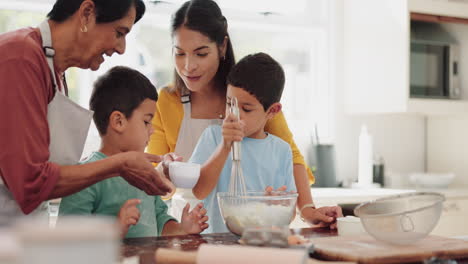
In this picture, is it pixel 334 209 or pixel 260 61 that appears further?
pixel 260 61

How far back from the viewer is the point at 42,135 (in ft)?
4.24

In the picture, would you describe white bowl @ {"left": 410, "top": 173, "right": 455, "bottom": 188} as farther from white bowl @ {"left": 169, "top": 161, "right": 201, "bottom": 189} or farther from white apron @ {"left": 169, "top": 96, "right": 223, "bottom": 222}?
white bowl @ {"left": 169, "top": 161, "right": 201, "bottom": 189}

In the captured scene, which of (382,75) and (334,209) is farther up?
(382,75)

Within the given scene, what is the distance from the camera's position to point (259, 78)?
6.15 ft

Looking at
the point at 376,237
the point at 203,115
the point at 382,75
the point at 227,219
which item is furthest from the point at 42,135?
the point at 382,75

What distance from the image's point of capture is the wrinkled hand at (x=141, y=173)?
4.47 feet

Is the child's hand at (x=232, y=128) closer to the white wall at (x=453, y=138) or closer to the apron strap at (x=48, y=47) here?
the apron strap at (x=48, y=47)

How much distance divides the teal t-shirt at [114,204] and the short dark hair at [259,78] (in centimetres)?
46

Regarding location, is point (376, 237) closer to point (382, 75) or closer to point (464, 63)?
point (382, 75)

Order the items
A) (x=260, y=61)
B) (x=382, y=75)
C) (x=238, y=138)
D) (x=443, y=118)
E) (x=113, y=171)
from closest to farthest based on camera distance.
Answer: (x=113, y=171)
(x=238, y=138)
(x=260, y=61)
(x=382, y=75)
(x=443, y=118)

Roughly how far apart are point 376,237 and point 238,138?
0.49 m

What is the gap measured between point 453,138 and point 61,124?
321 centimetres

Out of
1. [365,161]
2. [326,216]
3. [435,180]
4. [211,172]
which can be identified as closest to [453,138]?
[435,180]

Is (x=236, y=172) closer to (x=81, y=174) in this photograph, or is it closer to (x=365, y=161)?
(x=81, y=174)
